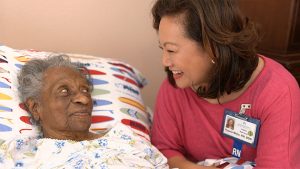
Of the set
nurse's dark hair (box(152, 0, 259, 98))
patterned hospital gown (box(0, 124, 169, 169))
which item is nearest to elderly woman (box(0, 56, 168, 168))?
patterned hospital gown (box(0, 124, 169, 169))

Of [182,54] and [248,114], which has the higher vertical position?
[182,54]

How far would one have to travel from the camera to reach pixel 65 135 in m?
1.60

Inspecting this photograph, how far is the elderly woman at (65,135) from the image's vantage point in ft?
4.76

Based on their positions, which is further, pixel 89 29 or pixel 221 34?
pixel 89 29

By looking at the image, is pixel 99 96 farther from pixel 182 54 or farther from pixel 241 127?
pixel 241 127

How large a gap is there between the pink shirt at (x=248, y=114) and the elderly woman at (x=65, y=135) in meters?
0.16

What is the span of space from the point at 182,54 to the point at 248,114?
381 millimetres

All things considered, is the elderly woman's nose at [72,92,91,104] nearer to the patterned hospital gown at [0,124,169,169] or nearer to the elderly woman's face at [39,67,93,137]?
the elderly woman's face at [39,67,93,137]

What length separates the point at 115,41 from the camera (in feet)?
7.78

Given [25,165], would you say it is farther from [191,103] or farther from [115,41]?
[115,41]

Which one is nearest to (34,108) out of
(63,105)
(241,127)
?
(63,105)

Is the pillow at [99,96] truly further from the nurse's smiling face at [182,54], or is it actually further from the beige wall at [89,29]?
the nurse's smiling face at [182,54]

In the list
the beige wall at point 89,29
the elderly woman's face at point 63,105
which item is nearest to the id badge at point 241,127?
the elderly woman's face at point 63,105

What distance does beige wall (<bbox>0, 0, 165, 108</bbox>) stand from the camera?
2.05 m
